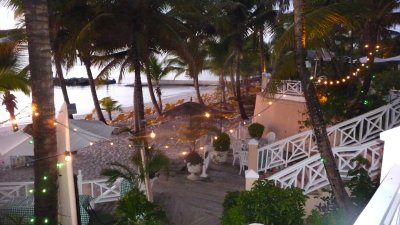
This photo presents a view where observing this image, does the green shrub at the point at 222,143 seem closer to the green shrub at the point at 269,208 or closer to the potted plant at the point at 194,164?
the potted plant at the point at 194,164

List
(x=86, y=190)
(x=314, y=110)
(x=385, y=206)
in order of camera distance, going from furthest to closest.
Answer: (x=86, y=190) < (x=314, y=110) < (x=385, y=206)

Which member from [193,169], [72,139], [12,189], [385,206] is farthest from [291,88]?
[385,206]

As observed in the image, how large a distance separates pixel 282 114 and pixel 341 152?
6.74 meters

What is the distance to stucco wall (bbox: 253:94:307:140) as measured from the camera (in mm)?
14211

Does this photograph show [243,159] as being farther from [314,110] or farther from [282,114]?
[314,110]

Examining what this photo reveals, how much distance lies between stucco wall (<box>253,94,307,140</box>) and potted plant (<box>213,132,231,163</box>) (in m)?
2.57

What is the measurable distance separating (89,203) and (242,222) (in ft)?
14.5

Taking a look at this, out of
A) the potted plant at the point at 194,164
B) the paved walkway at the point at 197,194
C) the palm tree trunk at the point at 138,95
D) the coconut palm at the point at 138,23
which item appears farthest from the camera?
the palm tree trunk at the point at 138,95

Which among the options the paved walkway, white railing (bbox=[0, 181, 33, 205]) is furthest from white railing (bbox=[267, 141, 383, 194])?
white railing (bbox=[0, 181, 33, 205])

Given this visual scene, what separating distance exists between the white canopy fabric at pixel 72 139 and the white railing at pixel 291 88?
22.6 feet

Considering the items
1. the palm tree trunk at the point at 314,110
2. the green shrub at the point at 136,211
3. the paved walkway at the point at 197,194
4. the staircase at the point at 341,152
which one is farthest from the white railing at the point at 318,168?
the green shrub at the point at 136,211

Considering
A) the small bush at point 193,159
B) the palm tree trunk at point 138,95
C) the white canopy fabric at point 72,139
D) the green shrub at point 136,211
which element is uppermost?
the palm tree trunk at point 138,95

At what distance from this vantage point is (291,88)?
1435 centimetres

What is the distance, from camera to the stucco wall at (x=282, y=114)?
14211mm
